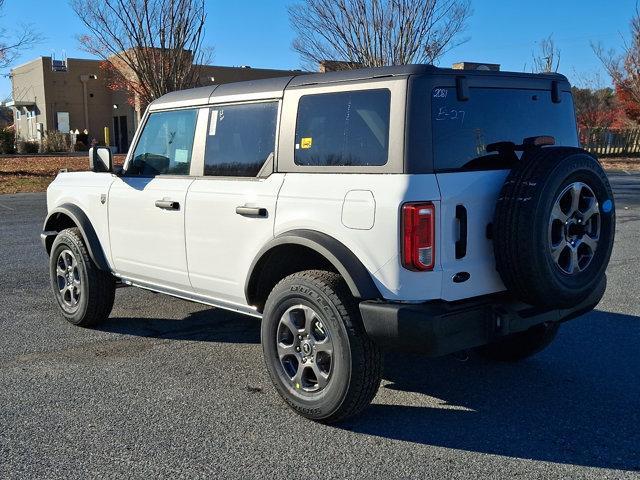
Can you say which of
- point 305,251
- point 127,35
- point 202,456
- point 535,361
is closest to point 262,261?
point 305,251

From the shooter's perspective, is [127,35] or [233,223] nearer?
[233,223]

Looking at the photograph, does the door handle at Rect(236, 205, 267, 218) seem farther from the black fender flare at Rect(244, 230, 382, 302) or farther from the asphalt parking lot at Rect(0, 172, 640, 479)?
the asphalt parking lot at Rect(0, 172, 640, 479)

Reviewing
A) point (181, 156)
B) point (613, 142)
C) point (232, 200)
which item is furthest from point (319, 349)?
point (613, 142)

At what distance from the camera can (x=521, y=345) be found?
503cm

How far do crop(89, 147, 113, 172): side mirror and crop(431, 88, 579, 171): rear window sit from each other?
2978 millimetres

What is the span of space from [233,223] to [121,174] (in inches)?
63.8

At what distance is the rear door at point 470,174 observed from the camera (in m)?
3.71

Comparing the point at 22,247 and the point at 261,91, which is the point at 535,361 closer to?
the point at 261,91

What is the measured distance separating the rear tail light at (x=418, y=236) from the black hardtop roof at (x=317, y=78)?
30.1 inches

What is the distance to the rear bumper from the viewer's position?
3.59 m

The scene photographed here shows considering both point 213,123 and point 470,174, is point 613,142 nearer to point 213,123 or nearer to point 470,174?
point 213,123

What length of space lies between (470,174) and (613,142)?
34.2 meters

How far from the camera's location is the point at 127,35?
1825 cm

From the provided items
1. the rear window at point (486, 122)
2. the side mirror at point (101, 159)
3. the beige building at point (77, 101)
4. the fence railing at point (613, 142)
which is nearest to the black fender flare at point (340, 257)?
the rear window at point (486, 122)
